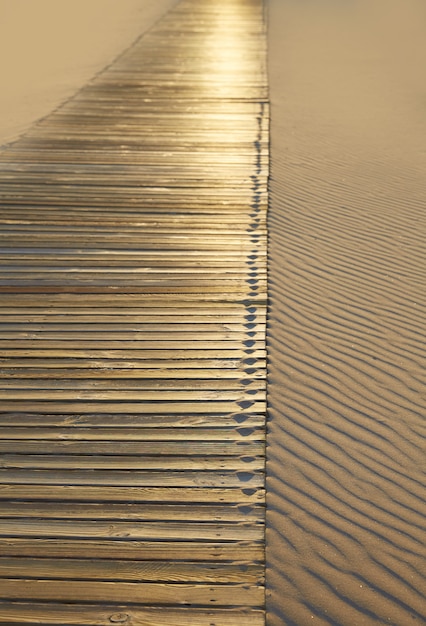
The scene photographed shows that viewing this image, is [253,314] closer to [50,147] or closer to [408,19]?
[50,147]

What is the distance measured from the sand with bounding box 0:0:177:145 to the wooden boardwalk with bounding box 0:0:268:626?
114 inches

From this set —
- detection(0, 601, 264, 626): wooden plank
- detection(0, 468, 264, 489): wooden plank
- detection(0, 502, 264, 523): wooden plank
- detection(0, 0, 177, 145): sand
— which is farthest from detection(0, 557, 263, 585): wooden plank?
detection(0, 0, 177, 145): sand

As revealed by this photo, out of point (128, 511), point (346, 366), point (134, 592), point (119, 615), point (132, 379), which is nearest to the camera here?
point (119, 615)

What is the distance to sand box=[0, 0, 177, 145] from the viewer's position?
510 inches

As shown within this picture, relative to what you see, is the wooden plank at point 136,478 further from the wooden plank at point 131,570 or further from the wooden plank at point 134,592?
the wooden plank at point 134,592

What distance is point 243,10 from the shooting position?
21359 mm

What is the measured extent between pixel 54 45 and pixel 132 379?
50.0 ft

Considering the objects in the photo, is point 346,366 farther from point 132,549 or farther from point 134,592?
point 134,592

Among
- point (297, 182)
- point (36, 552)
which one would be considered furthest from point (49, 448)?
point (297, 182)

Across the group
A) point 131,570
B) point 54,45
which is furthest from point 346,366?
point 54,45

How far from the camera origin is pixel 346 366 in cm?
546

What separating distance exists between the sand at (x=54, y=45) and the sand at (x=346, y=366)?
3.91 metres

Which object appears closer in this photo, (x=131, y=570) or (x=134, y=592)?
(x=134, y=592)

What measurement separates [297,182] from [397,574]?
6.07 meters
